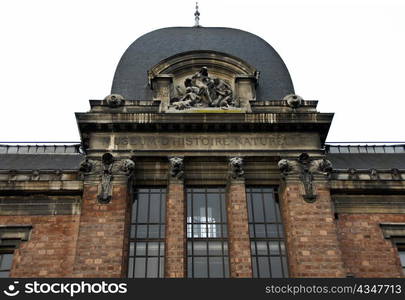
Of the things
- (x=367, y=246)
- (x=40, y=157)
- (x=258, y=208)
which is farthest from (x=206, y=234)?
(x=40, y=157)

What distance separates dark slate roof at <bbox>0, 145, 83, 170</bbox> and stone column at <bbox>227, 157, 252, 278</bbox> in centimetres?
797

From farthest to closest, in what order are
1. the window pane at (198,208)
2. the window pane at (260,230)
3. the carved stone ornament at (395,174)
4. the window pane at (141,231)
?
1. the carved stone ornament at (395,174)
2. the window pane at (198,208)
3. the window pane at (260,230)
4. the window pane at (141,231)

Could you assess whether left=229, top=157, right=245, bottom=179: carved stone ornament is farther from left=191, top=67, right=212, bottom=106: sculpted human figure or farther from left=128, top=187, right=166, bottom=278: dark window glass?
left=191, top=67, right=212, bottom=106: sculpted human figure

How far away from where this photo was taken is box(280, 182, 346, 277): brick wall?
16562 millimetres

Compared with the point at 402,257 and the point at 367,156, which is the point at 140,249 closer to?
the point at 402,257

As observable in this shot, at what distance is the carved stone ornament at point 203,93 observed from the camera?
20.6m

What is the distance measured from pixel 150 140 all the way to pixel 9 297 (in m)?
7.69

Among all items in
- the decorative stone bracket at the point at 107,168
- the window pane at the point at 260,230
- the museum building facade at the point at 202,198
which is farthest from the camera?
the decorative stone bracket at the point at 107,168

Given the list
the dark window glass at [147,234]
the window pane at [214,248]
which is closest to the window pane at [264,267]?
the window pane at [214,248]

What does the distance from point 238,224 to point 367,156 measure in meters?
10.1

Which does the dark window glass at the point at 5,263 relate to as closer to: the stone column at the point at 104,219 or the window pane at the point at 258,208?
the stone column at the point at 104,219

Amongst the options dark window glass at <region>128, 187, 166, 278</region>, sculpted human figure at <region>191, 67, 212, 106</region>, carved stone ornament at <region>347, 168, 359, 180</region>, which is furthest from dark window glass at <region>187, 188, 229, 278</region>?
carved stone ornament at <region>347, 168, 359, 180</region>

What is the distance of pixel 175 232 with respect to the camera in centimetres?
1745

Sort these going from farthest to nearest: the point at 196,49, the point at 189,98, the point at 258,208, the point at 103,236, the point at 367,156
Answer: the point at 367,156 → the point at 196,49 → the point at 189,98 → the point at 258,208 → the point at 103,236
